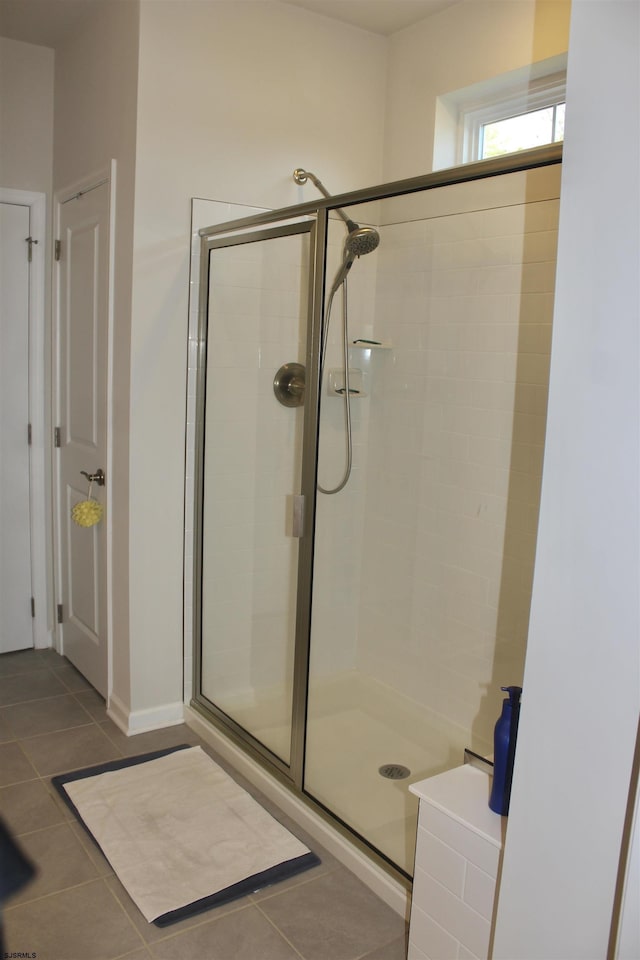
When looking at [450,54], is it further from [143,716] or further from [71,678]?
[71,678]

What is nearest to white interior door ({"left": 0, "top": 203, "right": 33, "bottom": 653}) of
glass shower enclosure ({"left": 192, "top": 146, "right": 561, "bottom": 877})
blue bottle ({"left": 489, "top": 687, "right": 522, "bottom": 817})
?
glass shower enclosure ({"left": 192, "top": 146, "right": 561, "bottom": 877})

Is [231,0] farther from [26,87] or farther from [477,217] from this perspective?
[477,217]

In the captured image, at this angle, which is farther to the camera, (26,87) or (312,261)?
(26,87)

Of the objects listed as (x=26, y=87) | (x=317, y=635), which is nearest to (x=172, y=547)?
(x=317, y=635)

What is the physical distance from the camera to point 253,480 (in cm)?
300

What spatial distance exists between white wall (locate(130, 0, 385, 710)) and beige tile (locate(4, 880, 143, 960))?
3.37ft

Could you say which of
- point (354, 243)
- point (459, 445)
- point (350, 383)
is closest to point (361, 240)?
point (354, 243)

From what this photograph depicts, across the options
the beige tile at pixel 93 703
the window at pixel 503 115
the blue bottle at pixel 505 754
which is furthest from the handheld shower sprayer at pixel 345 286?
the beige tile at pixel 93 703

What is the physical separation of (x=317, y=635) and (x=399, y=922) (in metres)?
0.93

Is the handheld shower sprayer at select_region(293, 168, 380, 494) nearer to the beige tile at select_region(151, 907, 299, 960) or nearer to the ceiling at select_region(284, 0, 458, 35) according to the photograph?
the ceiling at select_region(284, 0, 458, 35)

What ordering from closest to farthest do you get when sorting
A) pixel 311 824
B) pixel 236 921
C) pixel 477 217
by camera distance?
pixel 236 921 < pixel 477 217 < pixel 311 824

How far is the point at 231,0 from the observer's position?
116 inches

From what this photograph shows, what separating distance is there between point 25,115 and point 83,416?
4.68 feet

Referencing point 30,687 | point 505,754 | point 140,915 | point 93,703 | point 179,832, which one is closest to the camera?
point 505,754
